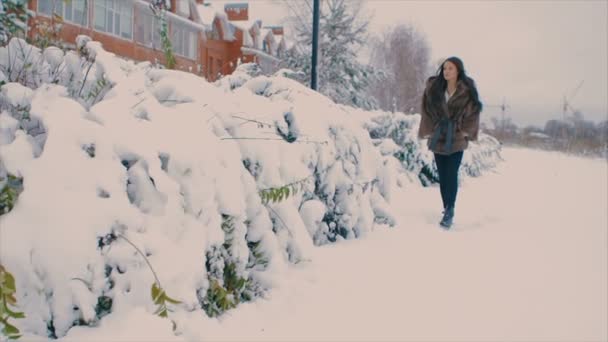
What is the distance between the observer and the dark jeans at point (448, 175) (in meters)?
5.06

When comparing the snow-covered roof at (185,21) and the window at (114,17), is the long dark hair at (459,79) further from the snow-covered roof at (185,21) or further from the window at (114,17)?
the snow-covered roof at (185,21)

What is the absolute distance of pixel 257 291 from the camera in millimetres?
2422

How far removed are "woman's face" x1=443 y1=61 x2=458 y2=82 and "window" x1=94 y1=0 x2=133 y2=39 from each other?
18794 millimetres

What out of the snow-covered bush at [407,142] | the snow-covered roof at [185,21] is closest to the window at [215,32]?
the snow-covered roof at [185,21]

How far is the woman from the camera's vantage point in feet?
16.9

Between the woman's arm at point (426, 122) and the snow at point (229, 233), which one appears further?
the woman's arm at point (426, 122)

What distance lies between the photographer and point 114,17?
23.0 meters

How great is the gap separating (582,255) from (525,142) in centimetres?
2597

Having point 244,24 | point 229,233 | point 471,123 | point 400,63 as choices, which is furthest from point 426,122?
point 400,63

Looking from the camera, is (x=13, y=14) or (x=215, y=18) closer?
(x=13, y=14)

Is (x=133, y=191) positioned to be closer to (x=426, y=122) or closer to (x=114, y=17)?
(x=426, y=122)

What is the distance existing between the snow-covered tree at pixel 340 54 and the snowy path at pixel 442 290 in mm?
17616

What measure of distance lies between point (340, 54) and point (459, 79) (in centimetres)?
1802

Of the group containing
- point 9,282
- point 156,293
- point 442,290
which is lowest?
point 442,290
